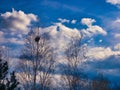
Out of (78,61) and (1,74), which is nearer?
(1,74)

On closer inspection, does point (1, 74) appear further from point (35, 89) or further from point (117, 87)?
point (117, 87)

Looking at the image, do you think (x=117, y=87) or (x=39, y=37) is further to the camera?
(x=117, y=87)

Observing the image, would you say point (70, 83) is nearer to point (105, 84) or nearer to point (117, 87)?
point (105, 84)

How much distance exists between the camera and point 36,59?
42531 millimetres

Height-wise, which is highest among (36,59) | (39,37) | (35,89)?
(39,37)

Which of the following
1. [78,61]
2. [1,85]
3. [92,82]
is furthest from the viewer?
[92,82]

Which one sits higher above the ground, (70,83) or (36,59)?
(36,59)

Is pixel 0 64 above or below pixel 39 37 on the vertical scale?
below

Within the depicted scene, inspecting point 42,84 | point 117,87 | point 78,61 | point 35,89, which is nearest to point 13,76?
point 35,89

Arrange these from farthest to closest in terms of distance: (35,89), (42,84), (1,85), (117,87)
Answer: (117,87) → (42,84) → (35,89) → (1,85)

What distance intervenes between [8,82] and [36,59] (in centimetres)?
1278

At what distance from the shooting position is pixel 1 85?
28234 millimetres

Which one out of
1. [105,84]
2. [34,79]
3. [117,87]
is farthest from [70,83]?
[117,87]

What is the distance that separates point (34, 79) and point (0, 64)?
12.3m
